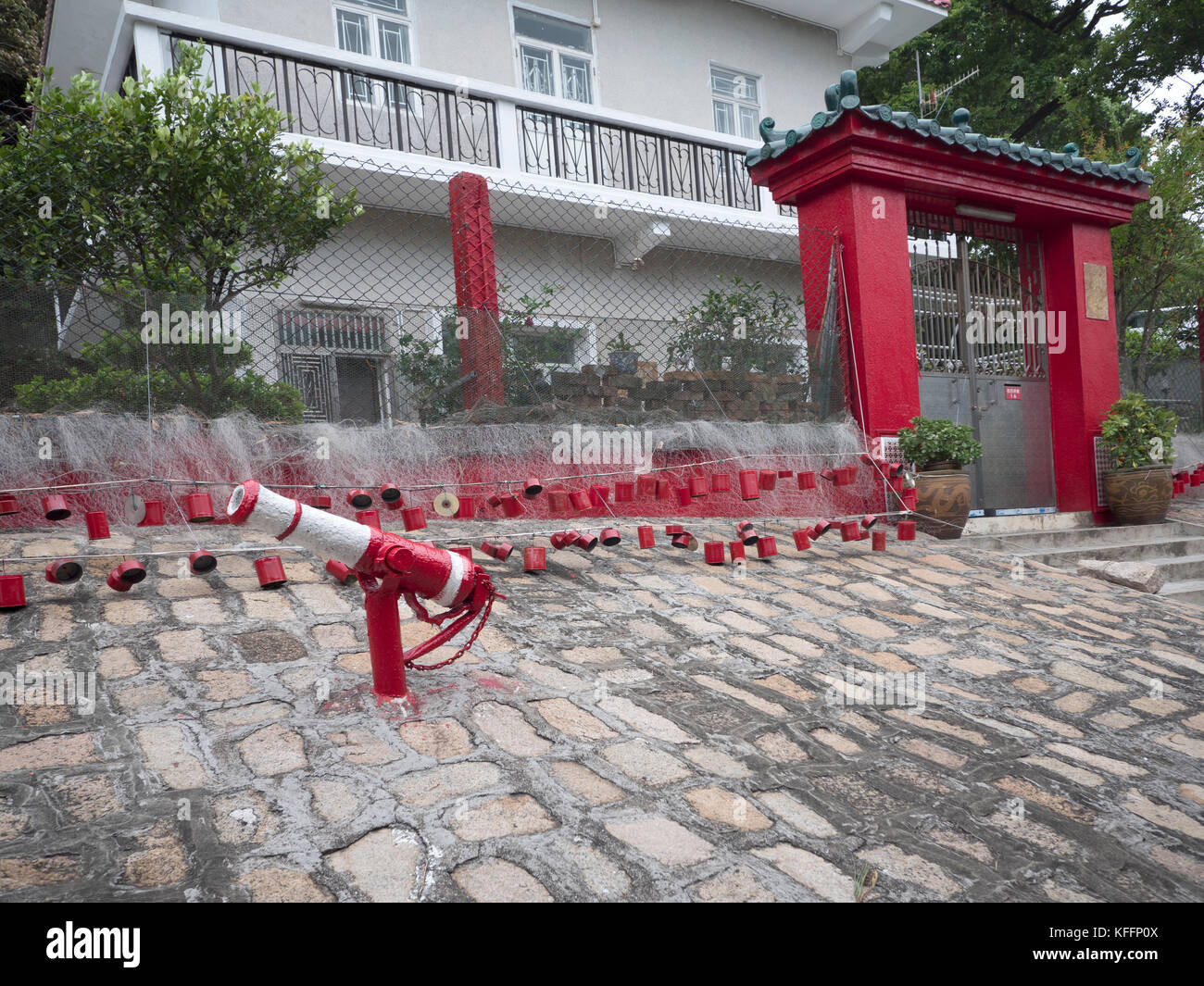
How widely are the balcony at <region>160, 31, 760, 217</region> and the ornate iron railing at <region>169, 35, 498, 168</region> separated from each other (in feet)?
0.05

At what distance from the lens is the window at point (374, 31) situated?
964cm

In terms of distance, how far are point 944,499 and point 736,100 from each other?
904 centimetres

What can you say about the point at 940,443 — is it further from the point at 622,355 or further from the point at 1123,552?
the point at 622,355

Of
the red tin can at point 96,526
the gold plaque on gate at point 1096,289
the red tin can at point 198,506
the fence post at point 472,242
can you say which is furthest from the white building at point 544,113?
the gold plaque on gate at point 1096,289

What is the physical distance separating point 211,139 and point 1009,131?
15731 millimetres

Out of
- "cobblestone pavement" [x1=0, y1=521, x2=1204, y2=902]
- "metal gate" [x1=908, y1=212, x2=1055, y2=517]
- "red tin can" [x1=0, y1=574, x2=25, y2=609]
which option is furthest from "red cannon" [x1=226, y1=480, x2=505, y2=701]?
"metal gate" [x1=908, y1=212, x2=1055, y2=517]

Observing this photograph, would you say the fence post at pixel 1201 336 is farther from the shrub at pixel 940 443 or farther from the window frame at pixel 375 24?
the window frame at pixel 375 24

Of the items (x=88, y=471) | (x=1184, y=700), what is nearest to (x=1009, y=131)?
(x=1184, y=700)

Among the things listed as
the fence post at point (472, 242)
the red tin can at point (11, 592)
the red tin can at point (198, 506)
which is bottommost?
the red tin can at point (11, 592)

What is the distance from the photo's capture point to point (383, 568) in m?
2.30

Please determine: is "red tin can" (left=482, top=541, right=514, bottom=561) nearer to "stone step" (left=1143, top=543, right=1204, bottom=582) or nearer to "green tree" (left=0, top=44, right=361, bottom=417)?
"green tree" (left=0, top=44, right=361, bottom=417)

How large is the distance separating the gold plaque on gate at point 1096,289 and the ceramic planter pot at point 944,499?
9.80 ft

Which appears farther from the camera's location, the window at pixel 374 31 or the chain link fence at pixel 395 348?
the window at pixel 374 31

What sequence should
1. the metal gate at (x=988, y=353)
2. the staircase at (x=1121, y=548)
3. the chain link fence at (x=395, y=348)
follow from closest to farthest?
the chain link fence at (x=395, y=348)
the staircase at (x=1121, y=548)
the metal gate at (x=988, y=353)
